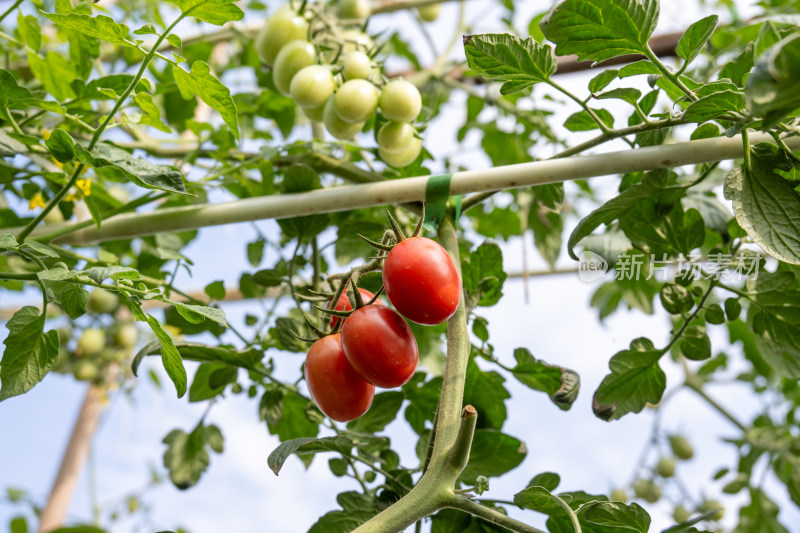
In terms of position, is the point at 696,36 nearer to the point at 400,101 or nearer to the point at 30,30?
the point at 400,101

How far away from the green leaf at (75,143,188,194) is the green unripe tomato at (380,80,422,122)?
22 centimetres

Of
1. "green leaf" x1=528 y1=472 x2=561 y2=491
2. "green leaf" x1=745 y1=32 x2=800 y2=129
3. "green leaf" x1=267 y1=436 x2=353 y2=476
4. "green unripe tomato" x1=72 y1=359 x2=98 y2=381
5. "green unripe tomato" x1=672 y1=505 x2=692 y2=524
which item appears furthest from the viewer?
"green unripe tomato" x1=672 y1=505 x2=692 y2=524

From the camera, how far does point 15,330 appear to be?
0.48 m

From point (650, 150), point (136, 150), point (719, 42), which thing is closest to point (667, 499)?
point (719, 42)

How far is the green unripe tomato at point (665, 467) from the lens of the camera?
138 centimetres

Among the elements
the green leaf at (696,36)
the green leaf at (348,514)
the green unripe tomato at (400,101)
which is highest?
the green unripe tomato at (400,101)

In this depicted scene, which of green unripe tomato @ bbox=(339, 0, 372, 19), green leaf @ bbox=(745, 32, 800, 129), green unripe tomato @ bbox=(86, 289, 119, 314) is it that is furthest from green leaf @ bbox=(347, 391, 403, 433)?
green unripe tomato @ bbox=(339, 0, 372, 19)

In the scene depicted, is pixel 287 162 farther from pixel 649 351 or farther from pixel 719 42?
pixel 719 42

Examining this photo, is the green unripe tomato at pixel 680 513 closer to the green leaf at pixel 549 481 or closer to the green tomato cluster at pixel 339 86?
the green leaf at pixel 549 481

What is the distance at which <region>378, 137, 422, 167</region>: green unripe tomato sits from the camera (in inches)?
25.6

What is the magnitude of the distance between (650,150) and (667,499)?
113 cm

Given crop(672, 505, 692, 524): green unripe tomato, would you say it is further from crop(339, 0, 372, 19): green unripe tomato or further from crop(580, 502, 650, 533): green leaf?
crop(339, 0, 372, 19): green unripe tomato

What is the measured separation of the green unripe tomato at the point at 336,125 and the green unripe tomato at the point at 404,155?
0.12ft

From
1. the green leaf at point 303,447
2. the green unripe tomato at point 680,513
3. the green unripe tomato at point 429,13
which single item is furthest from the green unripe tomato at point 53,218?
the green unripe tomato at point 680,513
